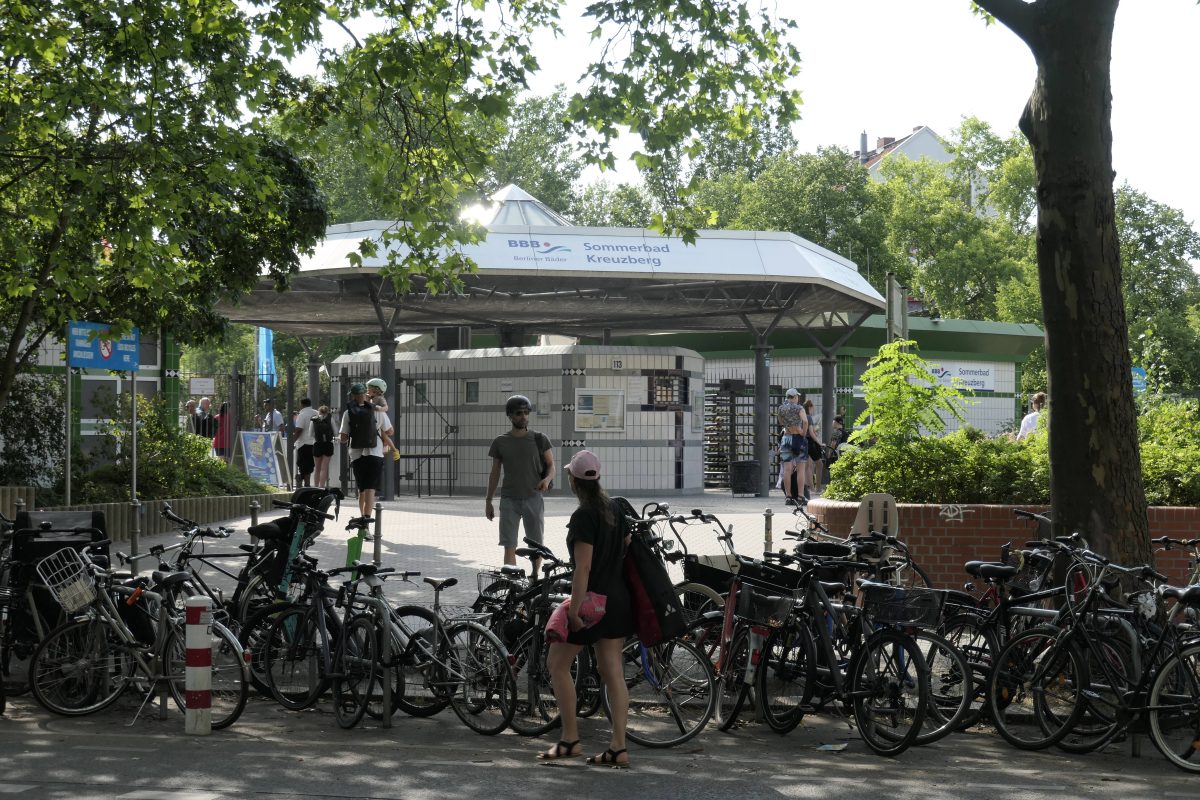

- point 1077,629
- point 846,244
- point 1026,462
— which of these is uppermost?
point 846,244

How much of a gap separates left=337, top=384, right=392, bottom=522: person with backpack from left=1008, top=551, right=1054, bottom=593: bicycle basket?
883 centimetres

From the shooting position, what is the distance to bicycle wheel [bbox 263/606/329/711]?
8219mm

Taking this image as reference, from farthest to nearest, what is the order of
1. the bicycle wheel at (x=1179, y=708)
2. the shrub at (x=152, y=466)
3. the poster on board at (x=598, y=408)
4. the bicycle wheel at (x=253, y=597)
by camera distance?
1. the poster on board at (x=598, y=408)
2. the shrub at (x=152, y=466)
3. the bicycle wheel at (x=253, y=597)
4. the bicycle wheel at (x=1179, y=708)

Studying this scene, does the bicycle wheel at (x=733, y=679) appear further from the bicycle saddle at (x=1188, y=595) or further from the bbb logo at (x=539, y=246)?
the bbb logo at (x=539, y=246)

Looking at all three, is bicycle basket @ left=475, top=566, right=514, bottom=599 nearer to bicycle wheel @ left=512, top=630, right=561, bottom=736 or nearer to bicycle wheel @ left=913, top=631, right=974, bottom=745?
bicycle wheel @ left=512, top=630, right=561, bottom=736

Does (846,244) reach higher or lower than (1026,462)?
higher

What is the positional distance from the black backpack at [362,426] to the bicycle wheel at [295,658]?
8.22 m

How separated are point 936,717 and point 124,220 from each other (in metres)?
8.41

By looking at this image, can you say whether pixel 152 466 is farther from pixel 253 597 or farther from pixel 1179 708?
pixel 1179 708

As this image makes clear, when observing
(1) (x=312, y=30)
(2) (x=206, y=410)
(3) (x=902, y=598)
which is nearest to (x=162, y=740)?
(3) (x=902, y=598)

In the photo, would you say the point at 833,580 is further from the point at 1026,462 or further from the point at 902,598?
the point at 1026,462

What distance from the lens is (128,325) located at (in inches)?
559

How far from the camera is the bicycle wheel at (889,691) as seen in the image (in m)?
7.32

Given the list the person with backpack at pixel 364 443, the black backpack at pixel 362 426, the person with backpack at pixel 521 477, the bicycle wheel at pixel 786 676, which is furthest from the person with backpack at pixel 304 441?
the bicycle wheel at pixel 786 676
